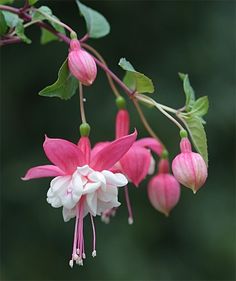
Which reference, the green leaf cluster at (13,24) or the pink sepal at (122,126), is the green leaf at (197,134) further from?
the green leaf cluster at (13,24)

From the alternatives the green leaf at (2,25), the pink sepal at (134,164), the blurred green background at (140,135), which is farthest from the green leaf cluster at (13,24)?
the blurred green background at (140,135)

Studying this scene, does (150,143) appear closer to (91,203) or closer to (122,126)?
(122,126)

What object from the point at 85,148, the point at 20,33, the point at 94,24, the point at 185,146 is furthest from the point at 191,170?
the point at 94,24

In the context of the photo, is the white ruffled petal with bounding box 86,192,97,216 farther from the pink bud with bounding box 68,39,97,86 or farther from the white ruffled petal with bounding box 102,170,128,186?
the pink bud with bounding box 68,39,97,86

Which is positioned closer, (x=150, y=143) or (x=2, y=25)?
(x=2, y=25)

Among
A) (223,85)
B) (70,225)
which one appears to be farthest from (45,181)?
(223,85)

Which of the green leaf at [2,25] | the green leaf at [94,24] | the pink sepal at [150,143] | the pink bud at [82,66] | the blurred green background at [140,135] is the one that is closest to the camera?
the pink bud at [82,66]

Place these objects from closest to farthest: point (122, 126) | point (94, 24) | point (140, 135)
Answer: point (122, 126) → point (94, 24) → point (140, 135)
